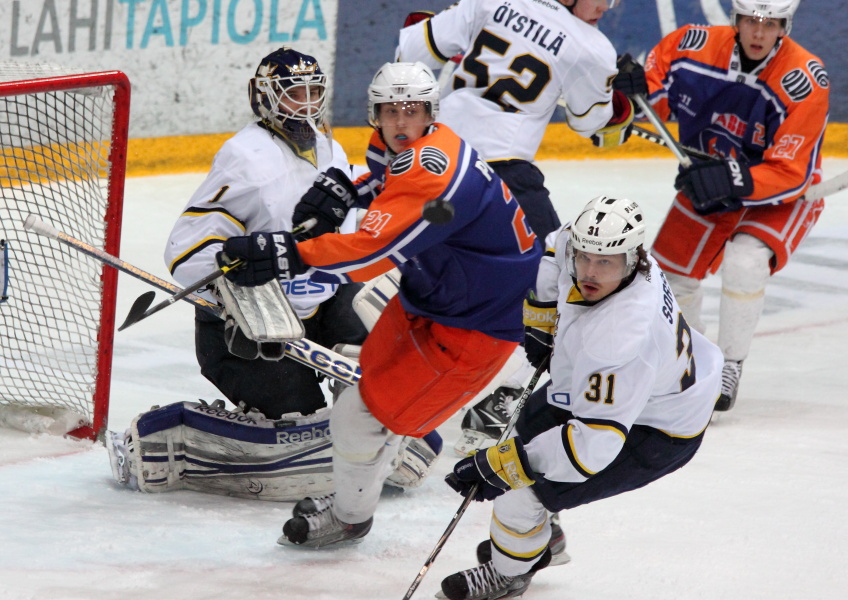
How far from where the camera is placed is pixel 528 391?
8.80ft

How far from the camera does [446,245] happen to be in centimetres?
257

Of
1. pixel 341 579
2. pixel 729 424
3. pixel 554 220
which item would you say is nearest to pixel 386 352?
pixel 341 579

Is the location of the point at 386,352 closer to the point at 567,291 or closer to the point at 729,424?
the point at 567,291

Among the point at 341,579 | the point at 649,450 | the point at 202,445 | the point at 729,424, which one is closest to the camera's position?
the point at 649,450

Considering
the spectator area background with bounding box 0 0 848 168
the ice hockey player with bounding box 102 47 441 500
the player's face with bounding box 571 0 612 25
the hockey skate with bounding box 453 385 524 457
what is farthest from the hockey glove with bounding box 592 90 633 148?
the spectator area background with bounding box 0 0 848 168

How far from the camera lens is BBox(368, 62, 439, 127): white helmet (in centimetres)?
263

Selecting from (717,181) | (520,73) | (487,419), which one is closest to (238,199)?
(487,419)

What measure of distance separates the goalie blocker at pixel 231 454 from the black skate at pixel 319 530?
0.79 ft

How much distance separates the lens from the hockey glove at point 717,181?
3.85m

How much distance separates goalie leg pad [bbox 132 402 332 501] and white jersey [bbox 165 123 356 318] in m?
0.32

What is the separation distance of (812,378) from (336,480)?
2.22 metres

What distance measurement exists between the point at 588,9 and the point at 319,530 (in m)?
1.89

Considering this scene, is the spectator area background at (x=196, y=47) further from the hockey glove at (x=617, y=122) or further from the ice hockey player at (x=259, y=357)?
the ice hockey player at (x=259, y=357)

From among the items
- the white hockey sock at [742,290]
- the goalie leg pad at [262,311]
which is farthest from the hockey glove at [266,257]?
the white hockey sock at [742,290]
